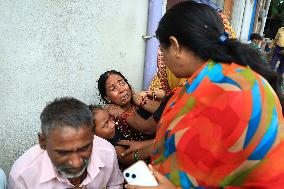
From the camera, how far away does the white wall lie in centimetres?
212

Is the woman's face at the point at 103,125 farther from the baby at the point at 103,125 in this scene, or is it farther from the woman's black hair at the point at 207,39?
the woman's black hair at the point at 207,39

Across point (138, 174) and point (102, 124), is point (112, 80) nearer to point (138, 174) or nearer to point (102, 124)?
point (102, 124)

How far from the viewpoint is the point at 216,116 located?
1374 millimetres

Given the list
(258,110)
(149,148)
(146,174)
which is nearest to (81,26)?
(149,148)

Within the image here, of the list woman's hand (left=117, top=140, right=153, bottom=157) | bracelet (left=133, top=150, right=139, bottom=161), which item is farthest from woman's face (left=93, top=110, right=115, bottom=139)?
bracelet (left=133, top=150, right=139, bottom=161)

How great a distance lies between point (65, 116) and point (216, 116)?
33.1 inches

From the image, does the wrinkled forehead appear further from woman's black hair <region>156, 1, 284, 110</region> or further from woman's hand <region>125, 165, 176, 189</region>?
woman's hand <region>125, 165, 176, 189</region>

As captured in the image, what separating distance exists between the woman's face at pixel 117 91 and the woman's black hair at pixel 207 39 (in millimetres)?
1088

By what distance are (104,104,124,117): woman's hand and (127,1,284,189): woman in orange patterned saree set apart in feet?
3.20

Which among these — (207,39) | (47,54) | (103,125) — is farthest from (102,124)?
(207,39)

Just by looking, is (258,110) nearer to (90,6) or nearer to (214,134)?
(214,134)

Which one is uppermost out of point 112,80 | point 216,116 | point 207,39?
point 207,39

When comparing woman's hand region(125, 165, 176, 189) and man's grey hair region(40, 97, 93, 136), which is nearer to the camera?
woman's hand region(125, 165, 176, 189)

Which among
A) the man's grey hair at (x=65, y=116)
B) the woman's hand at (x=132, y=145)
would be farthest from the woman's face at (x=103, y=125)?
the man's grey hair at (x=65, y=116)
